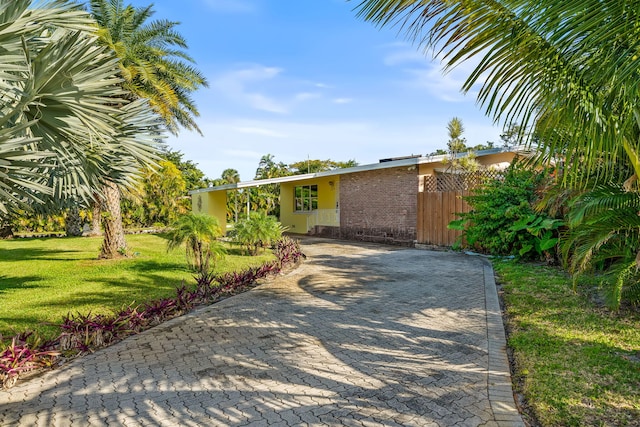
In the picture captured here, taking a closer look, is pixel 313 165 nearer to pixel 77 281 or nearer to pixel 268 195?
pixel 268 195

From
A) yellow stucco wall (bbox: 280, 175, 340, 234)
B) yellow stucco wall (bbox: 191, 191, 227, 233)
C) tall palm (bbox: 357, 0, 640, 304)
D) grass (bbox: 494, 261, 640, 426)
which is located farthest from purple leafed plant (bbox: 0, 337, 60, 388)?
yellow stucco wall (bbox: 191, 191, 227, 233)

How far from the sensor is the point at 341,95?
1667 cm

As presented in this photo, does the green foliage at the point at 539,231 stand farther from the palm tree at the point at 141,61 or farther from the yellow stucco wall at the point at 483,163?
the palm tree at the point at 141,61

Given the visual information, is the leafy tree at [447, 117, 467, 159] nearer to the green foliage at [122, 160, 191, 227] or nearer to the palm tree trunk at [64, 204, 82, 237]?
the green foliage at [122, 160, 191, 227]

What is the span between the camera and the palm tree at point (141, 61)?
1335cm

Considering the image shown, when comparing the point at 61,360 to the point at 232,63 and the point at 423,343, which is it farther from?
the point at 232,63

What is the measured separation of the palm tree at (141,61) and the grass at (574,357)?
468 inches

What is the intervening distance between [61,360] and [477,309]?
6.02 metres

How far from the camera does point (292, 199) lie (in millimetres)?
23578

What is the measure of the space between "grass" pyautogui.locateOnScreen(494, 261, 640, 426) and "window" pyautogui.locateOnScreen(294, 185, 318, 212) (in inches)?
600

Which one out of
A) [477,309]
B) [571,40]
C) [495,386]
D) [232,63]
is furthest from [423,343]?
[232,63]

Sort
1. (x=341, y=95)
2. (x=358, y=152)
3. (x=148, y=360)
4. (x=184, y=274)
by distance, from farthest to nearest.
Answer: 1. (x=358, y=152)
2. (x=341, y=95)
3. (x=184, y=274)
4. (x=148, y=360)

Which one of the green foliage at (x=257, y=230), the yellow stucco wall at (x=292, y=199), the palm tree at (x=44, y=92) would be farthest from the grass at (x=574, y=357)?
the yellow stucco wall at (x=292, y=199)

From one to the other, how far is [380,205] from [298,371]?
1368cm
